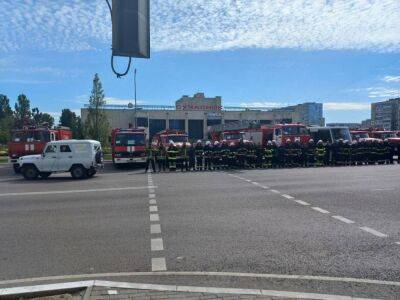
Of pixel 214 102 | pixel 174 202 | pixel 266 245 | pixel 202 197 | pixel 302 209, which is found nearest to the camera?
pixel 266 245

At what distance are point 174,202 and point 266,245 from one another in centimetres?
487

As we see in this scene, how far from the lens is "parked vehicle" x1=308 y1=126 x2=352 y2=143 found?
31.7m

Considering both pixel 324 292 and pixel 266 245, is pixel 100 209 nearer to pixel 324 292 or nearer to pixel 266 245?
pixel 266 245

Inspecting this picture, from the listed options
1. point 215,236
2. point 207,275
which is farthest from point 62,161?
point 207,275

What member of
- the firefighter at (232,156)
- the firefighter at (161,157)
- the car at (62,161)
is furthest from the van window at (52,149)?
the firefighter at (232,156)

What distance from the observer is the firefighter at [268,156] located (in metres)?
24.5

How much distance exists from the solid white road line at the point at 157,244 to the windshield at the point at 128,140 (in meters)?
18.4

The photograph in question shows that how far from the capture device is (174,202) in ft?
37.6

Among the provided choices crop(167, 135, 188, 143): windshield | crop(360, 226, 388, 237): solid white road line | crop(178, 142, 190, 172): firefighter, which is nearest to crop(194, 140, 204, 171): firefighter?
crop(178, 142, 190, 172): firefighter

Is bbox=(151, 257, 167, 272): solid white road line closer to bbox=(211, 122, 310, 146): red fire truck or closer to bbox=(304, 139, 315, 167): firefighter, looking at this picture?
bbox=(304, 139, 315, 167): firefighter

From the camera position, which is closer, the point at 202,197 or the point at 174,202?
the point at 174,202

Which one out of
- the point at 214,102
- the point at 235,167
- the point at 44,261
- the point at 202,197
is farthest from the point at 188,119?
the point at 44,261

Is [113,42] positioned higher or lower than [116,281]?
higher

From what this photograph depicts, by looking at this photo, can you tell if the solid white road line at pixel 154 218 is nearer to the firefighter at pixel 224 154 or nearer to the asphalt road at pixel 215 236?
the asphalt road at pixel 215 236
